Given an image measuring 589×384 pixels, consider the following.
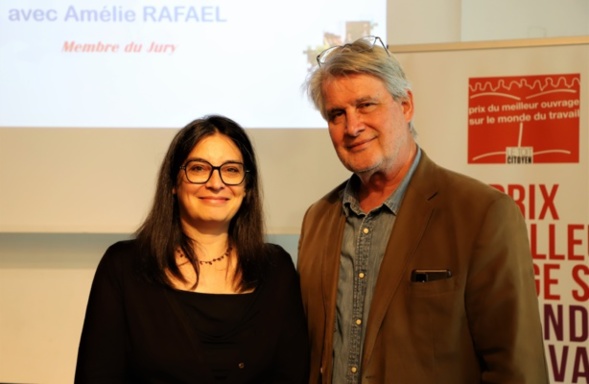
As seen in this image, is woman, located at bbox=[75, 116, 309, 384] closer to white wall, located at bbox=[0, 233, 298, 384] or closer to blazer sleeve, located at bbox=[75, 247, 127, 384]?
blazer sleeve, located at bbox=[75, 247, 127, 384]

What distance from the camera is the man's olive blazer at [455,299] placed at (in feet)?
5.91

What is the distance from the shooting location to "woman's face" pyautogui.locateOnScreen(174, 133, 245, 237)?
1.89 m

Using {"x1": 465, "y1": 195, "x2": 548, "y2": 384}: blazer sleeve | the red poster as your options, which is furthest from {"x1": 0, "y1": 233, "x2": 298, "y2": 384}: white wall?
{"x1": 465, "y1": 195, "x2": 548, "y2": 384}: blazer sleeve

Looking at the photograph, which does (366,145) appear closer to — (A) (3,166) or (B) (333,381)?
(B) (333,381)

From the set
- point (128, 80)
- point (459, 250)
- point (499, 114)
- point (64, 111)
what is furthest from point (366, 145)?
point (64, 111)

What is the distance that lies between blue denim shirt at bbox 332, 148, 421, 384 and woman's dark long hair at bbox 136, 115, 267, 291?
252 millimetres

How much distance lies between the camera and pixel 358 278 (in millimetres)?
1979

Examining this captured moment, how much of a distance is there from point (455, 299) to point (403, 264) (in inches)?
6.6

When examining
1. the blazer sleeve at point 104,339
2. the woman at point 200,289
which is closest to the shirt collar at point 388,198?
the woman at point 200,289

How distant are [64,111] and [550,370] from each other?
247 centimetres

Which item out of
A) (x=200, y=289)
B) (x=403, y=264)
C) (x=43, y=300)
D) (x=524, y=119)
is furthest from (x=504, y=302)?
(x=43, y=300)

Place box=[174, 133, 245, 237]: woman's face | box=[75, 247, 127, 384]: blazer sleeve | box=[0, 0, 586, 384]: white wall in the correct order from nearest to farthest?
box=[75, 247, 127, 384]: blazer sleeve
box=[174, 133, 245, 237]: woman's face
box=[0, 0, 586, 384]: white wall

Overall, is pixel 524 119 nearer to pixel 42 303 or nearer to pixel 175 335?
pixel 175 335

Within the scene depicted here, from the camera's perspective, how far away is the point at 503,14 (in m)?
3.60
